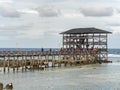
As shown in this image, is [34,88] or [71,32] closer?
[34,88]

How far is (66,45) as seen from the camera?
107 m

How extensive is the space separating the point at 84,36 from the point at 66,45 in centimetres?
612

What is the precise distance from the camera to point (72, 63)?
89.8 meters

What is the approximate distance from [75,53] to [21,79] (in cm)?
3502

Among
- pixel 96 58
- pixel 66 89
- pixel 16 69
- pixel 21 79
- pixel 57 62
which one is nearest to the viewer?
pixel 66 89

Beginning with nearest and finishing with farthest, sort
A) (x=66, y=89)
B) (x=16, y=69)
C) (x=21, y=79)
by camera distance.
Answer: (x=66, y=89) < (x=21, y=79) < (x=16, y=69)

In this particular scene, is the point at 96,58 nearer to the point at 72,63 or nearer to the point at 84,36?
the point at 84,36

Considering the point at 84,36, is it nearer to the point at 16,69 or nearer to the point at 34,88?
the point at 16,69

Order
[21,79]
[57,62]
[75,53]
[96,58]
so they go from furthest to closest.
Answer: [96,58] → [75,53] → [57,62] → [21,79]

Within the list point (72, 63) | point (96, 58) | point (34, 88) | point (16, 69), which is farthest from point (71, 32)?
point (34, 88)

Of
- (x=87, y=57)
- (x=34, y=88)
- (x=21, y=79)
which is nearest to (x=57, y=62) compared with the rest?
(x=87, y=57)

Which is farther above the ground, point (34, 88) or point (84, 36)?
point (84, 36)

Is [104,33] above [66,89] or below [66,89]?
above

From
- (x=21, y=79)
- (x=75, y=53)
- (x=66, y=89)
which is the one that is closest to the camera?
(x=66, y=89)
